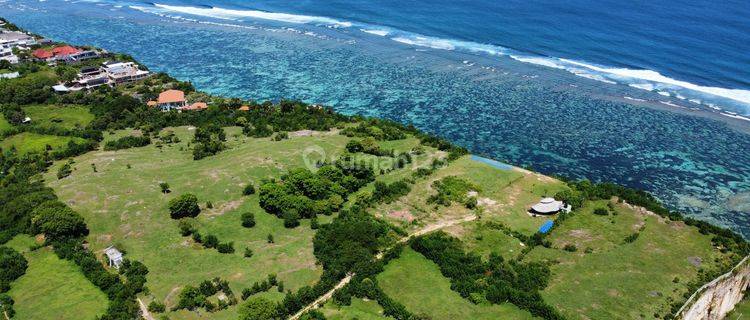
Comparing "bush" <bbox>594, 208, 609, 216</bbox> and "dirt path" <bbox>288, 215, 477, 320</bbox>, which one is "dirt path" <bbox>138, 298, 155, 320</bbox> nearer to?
"dirt path" <bbox>288, 215, 477, 320</bbox>

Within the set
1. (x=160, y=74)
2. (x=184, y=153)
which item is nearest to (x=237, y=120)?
(x=184, y=153)

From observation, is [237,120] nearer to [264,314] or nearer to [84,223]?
[84,223]

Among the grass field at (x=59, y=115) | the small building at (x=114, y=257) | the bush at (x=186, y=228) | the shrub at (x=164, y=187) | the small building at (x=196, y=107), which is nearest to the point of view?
Answer: the small building at (x=114, y=257)

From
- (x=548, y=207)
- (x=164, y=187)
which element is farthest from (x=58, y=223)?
(x=548, y=207)

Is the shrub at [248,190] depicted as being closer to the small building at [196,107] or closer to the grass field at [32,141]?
the grass field at [32,141]

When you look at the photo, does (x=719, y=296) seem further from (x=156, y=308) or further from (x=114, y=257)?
(x=114, y=257)

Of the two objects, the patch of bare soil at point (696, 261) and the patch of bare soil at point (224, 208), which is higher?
the patch of bare soil at point (696, 261)

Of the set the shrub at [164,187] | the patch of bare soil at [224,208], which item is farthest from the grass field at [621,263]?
the shrub at [164,187]

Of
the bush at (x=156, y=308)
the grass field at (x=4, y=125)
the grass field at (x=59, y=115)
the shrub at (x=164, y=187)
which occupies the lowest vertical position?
the bush at (x=156, y=308)
